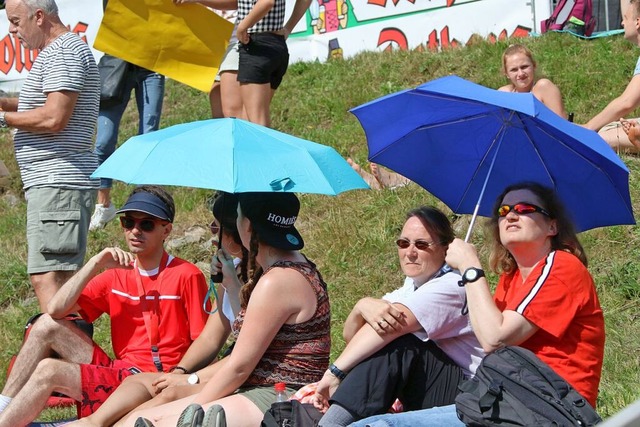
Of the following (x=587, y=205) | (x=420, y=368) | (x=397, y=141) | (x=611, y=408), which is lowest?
(x=611, y=408)

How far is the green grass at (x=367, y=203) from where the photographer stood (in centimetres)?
625

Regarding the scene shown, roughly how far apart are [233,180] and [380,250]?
9.58 ft

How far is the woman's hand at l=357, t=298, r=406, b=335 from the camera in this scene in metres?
4.19

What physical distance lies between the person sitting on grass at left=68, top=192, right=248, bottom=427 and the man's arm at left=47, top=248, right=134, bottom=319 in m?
0.49

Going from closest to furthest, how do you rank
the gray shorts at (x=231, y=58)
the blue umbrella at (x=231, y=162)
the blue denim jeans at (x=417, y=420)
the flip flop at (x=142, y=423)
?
1. the blue denim jeans at (x=417, y=420)
2. the flip flop at (x=142, y=423)
3. the blue umbrella at (x=231, y=162)
4. the gray shorts at (x=231, y=58)

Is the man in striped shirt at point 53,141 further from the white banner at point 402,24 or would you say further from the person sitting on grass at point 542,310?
the white banner at point 402,24

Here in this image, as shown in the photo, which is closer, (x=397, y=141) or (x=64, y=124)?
(x=397, y=141)

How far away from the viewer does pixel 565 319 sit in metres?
4.00

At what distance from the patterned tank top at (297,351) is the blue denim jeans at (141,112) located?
4.62m

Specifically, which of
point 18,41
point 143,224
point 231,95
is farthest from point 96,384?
point 18,41

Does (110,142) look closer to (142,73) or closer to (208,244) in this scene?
(142,73)

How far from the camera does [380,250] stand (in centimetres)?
742

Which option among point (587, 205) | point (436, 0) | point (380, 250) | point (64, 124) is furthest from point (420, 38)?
point (587, 205)

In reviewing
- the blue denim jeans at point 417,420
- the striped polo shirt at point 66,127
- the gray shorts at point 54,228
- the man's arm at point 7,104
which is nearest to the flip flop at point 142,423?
the blue denim jeans at point 417,420
